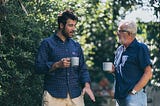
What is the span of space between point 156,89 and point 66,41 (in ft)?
13.4

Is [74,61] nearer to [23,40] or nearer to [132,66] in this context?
[132,66]

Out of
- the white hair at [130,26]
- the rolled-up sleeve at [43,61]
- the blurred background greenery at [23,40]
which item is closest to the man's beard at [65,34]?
the rolled-up sleeve at [43,61]

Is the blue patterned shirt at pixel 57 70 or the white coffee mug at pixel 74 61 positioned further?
the blue patterned shirt at pixel 57 70

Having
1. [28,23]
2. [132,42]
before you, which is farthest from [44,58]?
[28,23]

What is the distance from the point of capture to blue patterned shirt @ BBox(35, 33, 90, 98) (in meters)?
5.97

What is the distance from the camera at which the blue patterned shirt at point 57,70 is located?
5.97 metres

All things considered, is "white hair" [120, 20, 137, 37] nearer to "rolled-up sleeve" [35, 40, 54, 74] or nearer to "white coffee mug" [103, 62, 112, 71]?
"white coffee mug" [103, 62, 112, 71]

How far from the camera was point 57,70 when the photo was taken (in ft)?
19.7

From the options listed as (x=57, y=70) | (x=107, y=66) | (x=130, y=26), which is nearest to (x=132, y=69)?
(x=107, y=66)

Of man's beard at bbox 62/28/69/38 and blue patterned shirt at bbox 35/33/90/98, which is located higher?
man's beard at bbox 62/28/69/38

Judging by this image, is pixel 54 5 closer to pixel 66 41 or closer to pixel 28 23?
pixel 28 23

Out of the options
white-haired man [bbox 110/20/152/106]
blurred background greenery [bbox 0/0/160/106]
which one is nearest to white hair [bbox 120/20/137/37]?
white-haired man [bbox 110/20/152/106]

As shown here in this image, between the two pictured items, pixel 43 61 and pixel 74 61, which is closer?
pixel 74 61

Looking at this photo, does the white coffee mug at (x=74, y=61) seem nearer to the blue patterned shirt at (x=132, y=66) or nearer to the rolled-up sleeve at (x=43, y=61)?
the rolled-up sleeve at (x=43, y=61)
